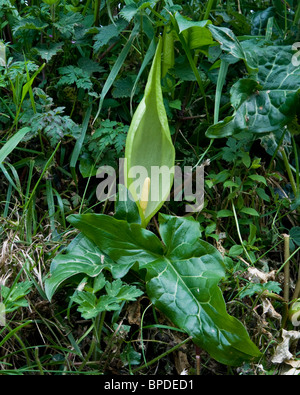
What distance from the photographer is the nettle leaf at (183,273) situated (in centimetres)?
84

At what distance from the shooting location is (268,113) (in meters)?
1.11

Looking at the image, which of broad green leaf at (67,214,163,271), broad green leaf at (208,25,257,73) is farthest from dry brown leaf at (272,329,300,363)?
broad green leaf at (208,25,257,73)

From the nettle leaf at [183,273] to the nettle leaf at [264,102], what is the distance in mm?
284

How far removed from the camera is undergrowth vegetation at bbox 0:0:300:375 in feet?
2.90

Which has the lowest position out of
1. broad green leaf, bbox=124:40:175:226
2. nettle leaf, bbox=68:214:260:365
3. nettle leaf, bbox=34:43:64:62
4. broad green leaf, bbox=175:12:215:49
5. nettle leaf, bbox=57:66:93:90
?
nettle leaf, bbox=68:214:260:365

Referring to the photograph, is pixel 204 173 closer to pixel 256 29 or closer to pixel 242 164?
pixel 242 164

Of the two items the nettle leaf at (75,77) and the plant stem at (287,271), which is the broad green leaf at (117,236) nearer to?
the plant stem at (287,271)

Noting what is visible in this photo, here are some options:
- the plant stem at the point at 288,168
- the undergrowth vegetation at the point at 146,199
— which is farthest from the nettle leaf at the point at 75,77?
the plant stem at the point at 288,168

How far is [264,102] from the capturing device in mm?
1120

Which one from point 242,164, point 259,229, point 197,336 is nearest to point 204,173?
point 242,164

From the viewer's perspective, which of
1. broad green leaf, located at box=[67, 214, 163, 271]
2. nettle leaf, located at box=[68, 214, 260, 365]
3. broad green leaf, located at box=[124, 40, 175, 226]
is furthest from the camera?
broad green leaf, located at box=[124, 40, 175, 226]

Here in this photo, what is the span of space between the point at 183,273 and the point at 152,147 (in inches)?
13.1

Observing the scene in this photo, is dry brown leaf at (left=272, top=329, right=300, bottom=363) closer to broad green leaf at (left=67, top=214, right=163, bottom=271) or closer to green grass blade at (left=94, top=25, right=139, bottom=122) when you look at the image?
broad green leaf at (left=67, top=214, right=163, bottom=271)
